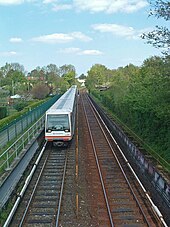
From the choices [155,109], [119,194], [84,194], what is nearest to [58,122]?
[155,109]

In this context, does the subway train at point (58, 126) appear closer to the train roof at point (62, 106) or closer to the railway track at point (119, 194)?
the train roof at point (62, 106)

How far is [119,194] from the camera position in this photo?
12680 mm

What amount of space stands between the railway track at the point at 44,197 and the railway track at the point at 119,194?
1630 mm

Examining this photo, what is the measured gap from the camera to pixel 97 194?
12789 mm

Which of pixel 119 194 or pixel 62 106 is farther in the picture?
pixel 62 106

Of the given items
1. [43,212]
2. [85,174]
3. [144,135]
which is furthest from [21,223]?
[144,135]

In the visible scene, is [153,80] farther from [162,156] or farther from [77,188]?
[77,188]

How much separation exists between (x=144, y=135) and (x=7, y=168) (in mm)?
11726

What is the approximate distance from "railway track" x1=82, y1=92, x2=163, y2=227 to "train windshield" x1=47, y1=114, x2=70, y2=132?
2.44 metres

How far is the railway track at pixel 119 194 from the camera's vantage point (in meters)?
10.4

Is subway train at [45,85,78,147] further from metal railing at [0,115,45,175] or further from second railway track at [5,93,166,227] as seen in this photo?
metal railing at [0,115,45,175]

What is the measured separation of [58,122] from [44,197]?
26.4 feet

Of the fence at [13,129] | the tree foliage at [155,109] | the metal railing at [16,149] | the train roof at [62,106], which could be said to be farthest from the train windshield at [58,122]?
the tree foliage at [155,109]

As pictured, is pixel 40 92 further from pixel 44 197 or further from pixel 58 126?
pixel 44 197
